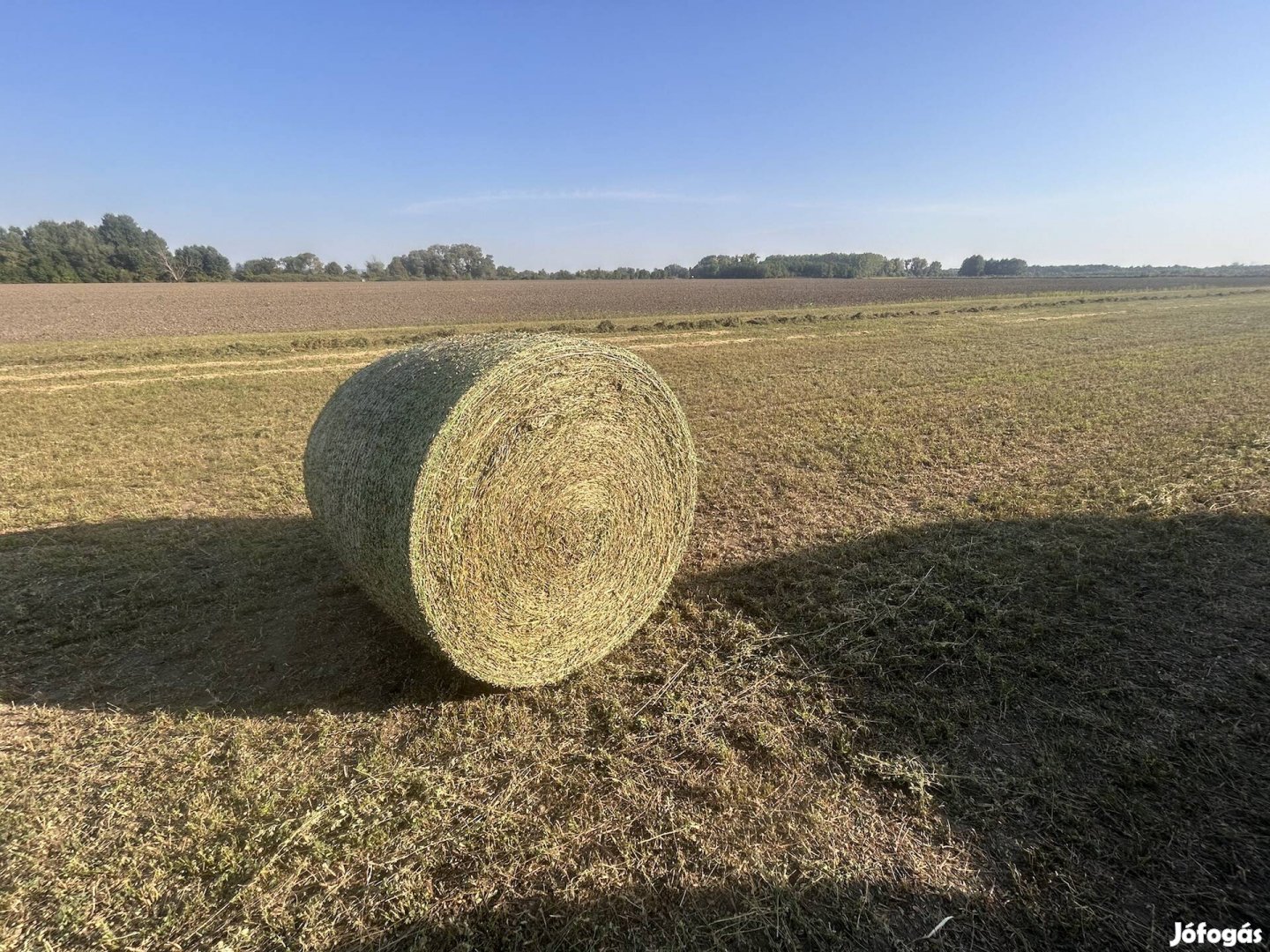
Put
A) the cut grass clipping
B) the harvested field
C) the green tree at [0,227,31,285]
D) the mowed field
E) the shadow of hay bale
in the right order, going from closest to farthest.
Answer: the mowed field → the shadow of hay bale → the cut grass clipping → the harvested field → the green tree at [0,227,31,285]

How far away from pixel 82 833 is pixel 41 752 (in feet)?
2.93

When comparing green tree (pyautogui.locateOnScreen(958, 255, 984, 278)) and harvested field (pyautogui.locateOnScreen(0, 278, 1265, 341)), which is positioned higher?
green tree (pyautogui.locateOnScreen(958, 255, 984, 278))

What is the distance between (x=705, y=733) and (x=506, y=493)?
1.94 m

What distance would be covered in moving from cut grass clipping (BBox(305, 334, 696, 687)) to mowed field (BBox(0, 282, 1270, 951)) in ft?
1.59

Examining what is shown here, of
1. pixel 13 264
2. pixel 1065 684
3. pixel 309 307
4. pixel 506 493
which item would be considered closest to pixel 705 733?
pixel 506 493

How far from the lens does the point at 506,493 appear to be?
12.5 ft

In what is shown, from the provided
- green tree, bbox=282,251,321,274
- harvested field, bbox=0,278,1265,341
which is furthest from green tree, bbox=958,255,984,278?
green tree, bbox=282,251,321,274

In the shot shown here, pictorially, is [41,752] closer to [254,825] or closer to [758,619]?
[254,825]

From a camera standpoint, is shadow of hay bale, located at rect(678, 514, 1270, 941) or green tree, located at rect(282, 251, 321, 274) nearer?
shadow of hay bale, located at rect(678, 514, 1270, 941)

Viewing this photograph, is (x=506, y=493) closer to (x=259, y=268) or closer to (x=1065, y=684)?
(x=1065, y=684)

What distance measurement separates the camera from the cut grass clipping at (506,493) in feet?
11.6

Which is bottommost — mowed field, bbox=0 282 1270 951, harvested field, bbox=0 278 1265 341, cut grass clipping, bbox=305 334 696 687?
mowed field, bbox=0 282 1270 951

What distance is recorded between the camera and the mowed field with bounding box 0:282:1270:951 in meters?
2.59

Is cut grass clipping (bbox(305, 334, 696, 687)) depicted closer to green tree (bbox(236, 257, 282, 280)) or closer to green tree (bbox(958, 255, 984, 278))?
green tree (bbox(236, 257, 282, 280))
